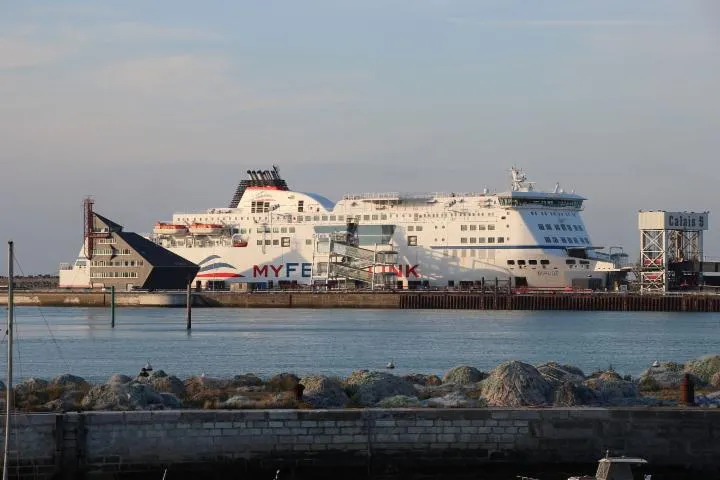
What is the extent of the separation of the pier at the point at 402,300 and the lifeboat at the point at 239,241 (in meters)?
5.49

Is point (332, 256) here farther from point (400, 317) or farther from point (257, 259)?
point (400, 317)

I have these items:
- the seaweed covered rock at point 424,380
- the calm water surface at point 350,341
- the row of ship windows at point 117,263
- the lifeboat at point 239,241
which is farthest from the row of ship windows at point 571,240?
the seaweed covered rock at point 424,380

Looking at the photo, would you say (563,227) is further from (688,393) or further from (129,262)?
(688,393)

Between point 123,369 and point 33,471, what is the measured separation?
1954 cm

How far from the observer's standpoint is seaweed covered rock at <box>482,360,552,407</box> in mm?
22859

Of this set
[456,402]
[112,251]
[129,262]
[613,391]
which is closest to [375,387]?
[456,402]

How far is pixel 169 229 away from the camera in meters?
96.1

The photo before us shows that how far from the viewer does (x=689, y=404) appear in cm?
2311

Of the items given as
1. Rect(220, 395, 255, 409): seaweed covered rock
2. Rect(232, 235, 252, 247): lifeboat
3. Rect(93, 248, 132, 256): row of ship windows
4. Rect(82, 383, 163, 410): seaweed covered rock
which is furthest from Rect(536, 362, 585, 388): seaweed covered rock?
Rect(232, 235, 252, 247): lifeboat

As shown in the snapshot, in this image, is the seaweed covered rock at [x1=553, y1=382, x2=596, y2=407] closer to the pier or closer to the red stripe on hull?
the pier

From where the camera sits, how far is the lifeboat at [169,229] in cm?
9550

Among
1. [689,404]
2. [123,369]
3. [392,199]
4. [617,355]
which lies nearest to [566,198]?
[392,199]

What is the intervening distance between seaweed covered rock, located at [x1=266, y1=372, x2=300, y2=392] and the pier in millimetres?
52705

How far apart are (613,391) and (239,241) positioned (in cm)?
6922
